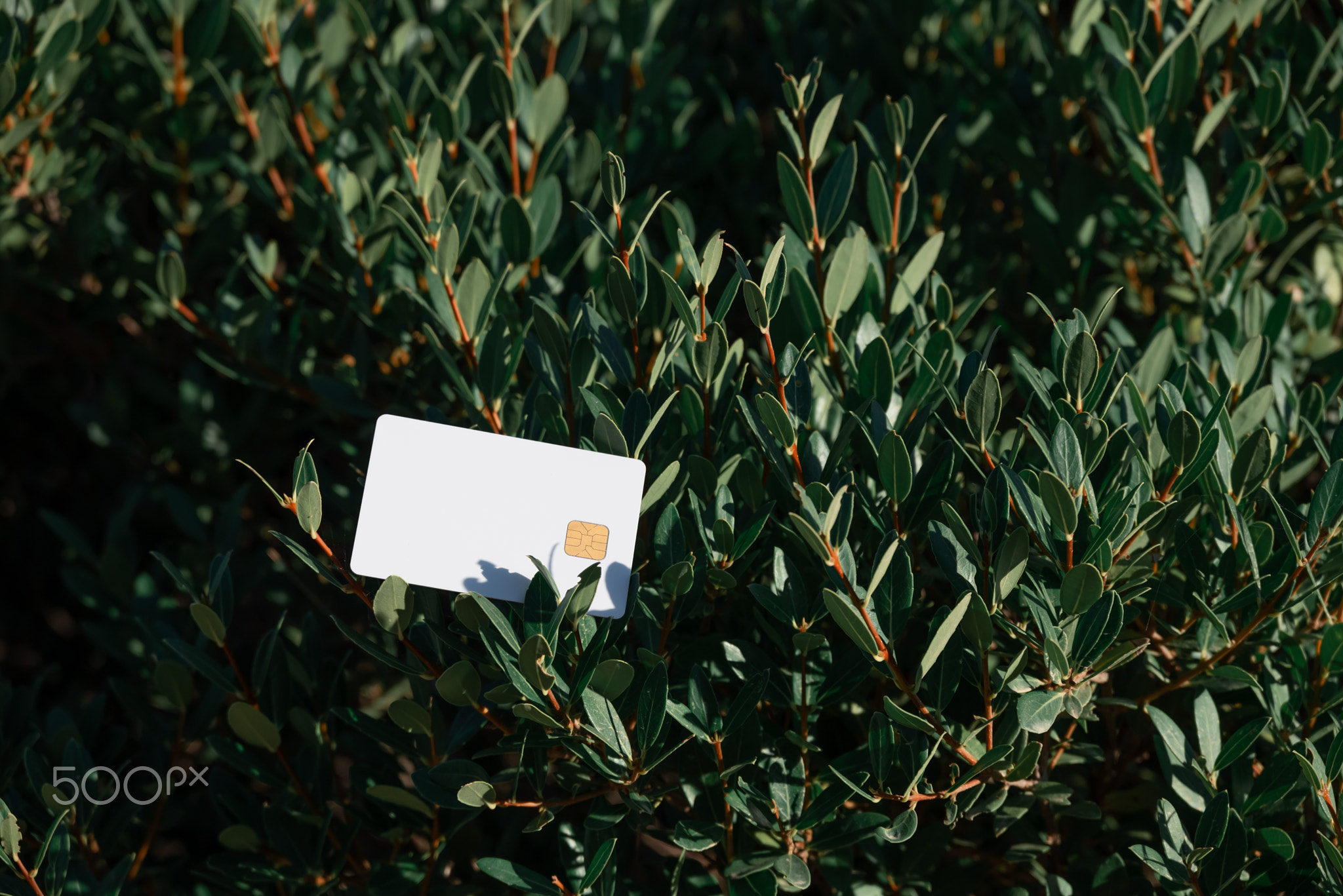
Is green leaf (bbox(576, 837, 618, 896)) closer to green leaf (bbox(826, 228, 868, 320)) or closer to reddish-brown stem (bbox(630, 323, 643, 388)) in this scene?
reddish-brown stem (bbox(630, 323, 643, 388))

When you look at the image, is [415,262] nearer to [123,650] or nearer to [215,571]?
[215,571]

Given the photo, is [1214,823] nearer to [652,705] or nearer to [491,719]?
[652,705]

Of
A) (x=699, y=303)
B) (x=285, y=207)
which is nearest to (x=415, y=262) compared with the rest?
(x=285, y=207)

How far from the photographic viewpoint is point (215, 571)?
1.02m

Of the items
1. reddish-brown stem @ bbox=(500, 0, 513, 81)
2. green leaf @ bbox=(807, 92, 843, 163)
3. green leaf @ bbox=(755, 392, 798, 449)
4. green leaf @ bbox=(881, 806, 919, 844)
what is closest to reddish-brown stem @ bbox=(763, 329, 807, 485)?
green leaf @ bbox=(755, 392, 798, 449)

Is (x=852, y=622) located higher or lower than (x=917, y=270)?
lower

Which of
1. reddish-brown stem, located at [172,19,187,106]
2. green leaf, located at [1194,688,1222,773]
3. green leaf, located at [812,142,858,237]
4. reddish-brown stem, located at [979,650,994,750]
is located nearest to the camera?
reddish-brown stem, located at [979,650,994,750]

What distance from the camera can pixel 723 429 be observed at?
3.54 feet

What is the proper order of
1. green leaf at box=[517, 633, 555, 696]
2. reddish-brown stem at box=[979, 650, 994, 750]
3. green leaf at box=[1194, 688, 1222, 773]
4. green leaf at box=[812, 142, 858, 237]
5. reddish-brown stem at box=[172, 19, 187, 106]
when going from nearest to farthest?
green leaf at box=[517, 633, 555, 696]
reddish-brown stem at box=[979, 650, 994, 750]
green leaf at box=[1194, 688, 1222, 773]
green leaf at box=[812, 142, 858, 237]
reddish-brown stem at box=[172, 19, 187, 106]

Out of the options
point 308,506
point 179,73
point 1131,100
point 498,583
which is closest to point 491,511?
point 498,583

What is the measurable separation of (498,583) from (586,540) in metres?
0.09

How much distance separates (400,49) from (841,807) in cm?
138

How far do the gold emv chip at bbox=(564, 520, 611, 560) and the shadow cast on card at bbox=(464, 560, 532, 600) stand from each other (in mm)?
53

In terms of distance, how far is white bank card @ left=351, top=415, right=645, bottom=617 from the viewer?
959mm
